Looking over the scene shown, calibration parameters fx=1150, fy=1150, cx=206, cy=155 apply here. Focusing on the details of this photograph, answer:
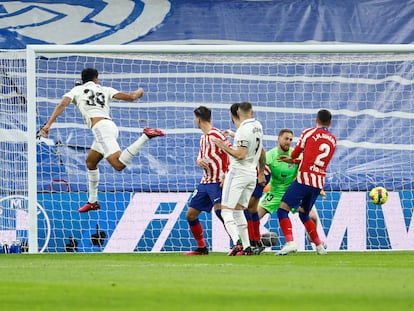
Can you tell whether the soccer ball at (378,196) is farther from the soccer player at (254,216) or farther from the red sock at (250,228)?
the red sock at (250,228)

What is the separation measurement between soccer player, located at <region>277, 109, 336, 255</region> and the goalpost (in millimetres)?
2595

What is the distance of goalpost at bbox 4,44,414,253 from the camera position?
55.7 feet

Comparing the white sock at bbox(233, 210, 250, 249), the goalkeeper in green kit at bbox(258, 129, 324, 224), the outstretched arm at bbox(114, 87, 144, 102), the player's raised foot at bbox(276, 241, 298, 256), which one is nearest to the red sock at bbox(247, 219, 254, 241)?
the goalkeeper in green kit at bbox(258, 129, 324, 224)

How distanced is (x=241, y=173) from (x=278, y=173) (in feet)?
5.10

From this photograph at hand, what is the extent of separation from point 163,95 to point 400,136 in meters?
3.80

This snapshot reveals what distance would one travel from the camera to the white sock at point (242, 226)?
534 inches

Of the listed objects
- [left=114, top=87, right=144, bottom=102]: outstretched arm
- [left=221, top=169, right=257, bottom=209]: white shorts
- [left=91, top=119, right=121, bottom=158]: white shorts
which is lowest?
[left=221, top=169, right=257, bottom=209]: white shorts

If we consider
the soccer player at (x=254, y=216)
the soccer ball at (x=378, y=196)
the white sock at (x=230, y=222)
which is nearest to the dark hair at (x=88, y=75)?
the soccer player at (x=254, y=216)

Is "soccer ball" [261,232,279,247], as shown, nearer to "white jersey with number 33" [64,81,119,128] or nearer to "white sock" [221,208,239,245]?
"white sock" [221,208,239,245]

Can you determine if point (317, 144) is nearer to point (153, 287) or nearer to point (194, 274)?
point (194, 274)

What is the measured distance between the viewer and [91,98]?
47.9 ft

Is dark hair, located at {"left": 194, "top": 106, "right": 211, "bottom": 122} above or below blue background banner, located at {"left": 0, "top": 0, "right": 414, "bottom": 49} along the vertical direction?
below

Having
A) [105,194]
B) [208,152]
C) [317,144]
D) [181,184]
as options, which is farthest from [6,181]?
[317,144]

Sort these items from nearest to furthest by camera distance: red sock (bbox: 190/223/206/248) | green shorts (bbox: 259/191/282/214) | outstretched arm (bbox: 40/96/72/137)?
1. outstretched arm (bbox: 40/96/72/137)
2. red sock (bbox: 190/223/206/248)
3. green shorts (bbox: 259/191/282/214)
